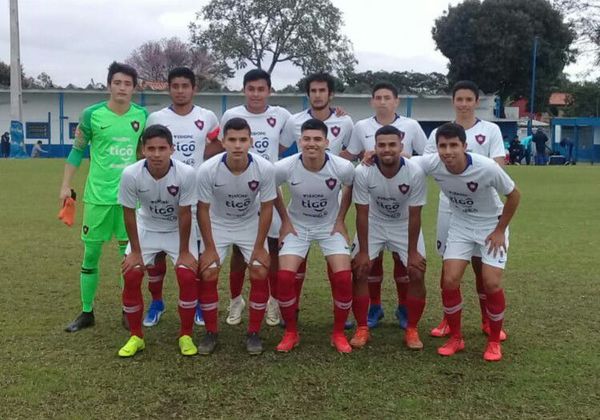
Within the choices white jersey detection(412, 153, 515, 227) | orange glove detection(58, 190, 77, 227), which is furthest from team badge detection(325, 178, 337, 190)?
orange glove detection(58, 190, 77, 227)

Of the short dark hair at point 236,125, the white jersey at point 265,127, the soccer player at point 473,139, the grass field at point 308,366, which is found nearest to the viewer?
the grass field at point 308,366

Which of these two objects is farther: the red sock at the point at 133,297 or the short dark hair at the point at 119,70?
the short dark hair at the point at 119,70

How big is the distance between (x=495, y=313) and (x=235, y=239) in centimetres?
205

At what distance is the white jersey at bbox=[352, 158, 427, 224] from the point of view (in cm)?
497

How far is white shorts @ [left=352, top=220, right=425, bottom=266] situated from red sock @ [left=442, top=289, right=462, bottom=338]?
46 centimetres

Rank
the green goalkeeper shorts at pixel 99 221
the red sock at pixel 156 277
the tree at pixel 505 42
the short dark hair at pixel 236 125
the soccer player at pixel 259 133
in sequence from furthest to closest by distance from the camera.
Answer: the tree at pixel 505 42 → the soccer player at pixel 259 133 → the red sock at pixel 156 277 → the green goalkeeper shorts at pixel 99 221 → the short dark hair at pixel 236 125

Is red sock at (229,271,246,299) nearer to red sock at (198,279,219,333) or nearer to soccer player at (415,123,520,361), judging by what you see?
red sock at (198,279,219,333)

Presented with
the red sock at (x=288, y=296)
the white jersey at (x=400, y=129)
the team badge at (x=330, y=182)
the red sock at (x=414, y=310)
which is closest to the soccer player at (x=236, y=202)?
the red sock at (x=288, y=296)

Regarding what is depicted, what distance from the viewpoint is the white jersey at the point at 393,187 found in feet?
16.3

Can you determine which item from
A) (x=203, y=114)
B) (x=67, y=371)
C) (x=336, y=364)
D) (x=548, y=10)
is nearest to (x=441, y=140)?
(x=336, y=364)

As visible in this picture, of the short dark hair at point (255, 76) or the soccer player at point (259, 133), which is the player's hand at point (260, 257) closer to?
the soccer player at point (259, 133)

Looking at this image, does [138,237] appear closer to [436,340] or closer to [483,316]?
[436,340]

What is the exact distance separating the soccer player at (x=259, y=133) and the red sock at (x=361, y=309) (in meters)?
0.82

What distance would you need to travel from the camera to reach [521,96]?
47594 millimetres
